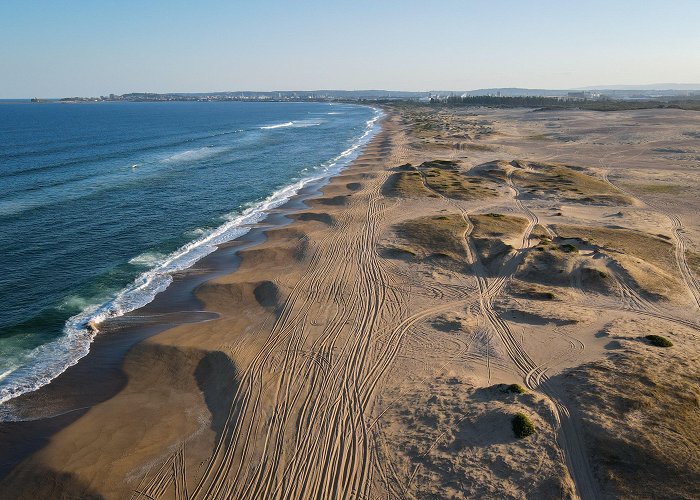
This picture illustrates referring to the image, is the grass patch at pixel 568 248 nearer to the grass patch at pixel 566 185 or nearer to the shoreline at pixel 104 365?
the grass patch at pixel 566 185

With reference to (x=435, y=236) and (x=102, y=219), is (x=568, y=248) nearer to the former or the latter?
(x=435, y=236)

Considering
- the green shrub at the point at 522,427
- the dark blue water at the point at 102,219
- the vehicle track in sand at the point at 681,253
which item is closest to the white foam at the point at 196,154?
the dark blue water at the point at 102,219

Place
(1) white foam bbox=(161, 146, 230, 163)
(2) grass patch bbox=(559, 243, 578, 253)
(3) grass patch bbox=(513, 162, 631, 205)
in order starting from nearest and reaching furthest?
(2) grass patch bbox=(559, 243, 578, 253) < (3) grass patch bbox=(513, 162, 631, 205) < (1) white foam bbox=(161, 146, 230, 163)

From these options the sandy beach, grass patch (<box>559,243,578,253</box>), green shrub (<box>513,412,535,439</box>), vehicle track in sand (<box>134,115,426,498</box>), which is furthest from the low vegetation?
green shrub (<box>513,412,535,439</box>)

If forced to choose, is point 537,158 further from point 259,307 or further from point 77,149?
point 77,149

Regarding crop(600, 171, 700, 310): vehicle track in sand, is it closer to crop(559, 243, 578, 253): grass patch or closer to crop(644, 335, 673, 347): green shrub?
crop(644, 335, 673, 347): green shrub
